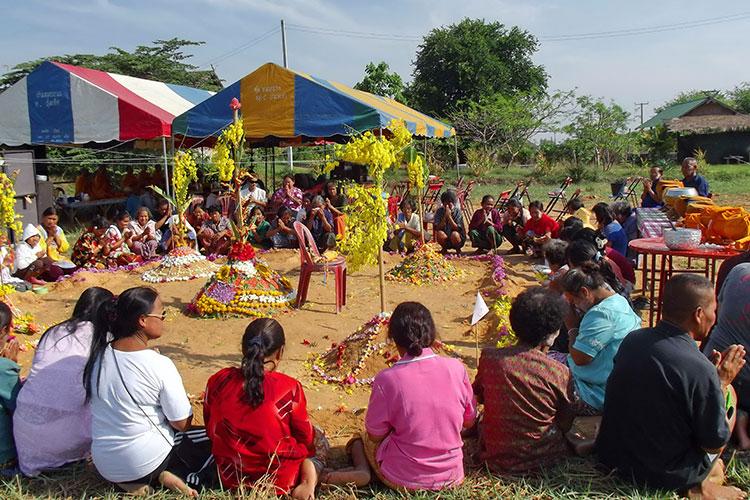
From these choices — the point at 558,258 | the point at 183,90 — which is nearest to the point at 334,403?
the point at 558,258

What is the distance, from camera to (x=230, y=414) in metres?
3.02

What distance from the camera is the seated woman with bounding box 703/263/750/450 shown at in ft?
11.5

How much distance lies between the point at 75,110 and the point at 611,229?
38.5ft

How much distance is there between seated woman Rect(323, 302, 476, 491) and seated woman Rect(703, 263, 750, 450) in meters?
1.57

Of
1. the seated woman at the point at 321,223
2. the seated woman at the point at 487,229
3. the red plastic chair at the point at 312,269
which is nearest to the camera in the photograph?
the red plastic chair at the point at 312,269

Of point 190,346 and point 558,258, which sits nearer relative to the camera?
point 558,258

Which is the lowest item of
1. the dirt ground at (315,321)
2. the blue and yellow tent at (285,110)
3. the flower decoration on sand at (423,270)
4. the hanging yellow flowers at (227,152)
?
the dirt ground at (315,321)

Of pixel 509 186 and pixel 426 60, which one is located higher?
pixel 426 60

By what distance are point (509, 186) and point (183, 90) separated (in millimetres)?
12541

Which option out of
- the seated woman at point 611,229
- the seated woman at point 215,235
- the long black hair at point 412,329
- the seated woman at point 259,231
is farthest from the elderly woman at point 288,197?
the long black hair at point 412,329

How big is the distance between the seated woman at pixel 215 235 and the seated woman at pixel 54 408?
7.28m

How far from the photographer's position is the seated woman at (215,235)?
10.8m

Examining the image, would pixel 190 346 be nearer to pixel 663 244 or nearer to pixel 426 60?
pixel 663 244

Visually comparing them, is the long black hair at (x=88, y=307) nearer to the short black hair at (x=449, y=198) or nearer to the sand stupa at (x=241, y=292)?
the sand stupa at (x=241, y=292)
